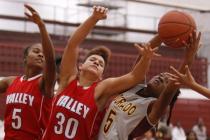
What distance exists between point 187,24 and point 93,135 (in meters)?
0.94

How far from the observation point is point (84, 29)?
3477 mm

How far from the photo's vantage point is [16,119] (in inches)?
149

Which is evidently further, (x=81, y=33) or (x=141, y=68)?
(x=81, y=33)

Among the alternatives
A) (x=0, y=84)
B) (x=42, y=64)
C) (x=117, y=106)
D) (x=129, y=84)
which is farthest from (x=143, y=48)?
(x=0, y=84)

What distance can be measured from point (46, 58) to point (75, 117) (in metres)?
0.65

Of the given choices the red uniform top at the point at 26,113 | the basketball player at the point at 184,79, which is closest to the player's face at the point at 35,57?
the red uniform top at the point at 26,113

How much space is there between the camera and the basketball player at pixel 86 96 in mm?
3156

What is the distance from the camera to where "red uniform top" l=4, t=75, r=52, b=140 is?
3775 mm

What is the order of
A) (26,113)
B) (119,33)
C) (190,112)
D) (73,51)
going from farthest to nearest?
(119,33)
(190,112)
(26,113)
(73,51)

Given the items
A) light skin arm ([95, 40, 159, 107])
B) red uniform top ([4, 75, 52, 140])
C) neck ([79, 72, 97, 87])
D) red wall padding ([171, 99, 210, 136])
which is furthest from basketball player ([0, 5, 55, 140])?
red wall padding ([171, 99, 210, 136])

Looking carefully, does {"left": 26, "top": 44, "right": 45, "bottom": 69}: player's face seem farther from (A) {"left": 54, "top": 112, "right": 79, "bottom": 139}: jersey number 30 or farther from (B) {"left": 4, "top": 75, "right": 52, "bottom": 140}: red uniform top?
(A) {"left": 54, "top": 112, "right": 79, "bottom": 139}: jersey number 30

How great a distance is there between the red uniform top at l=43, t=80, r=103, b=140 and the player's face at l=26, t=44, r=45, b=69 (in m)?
0.70

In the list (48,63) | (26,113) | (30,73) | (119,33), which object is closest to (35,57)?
(30,73)

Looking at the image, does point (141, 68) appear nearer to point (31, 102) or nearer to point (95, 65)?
point (95, 65)
